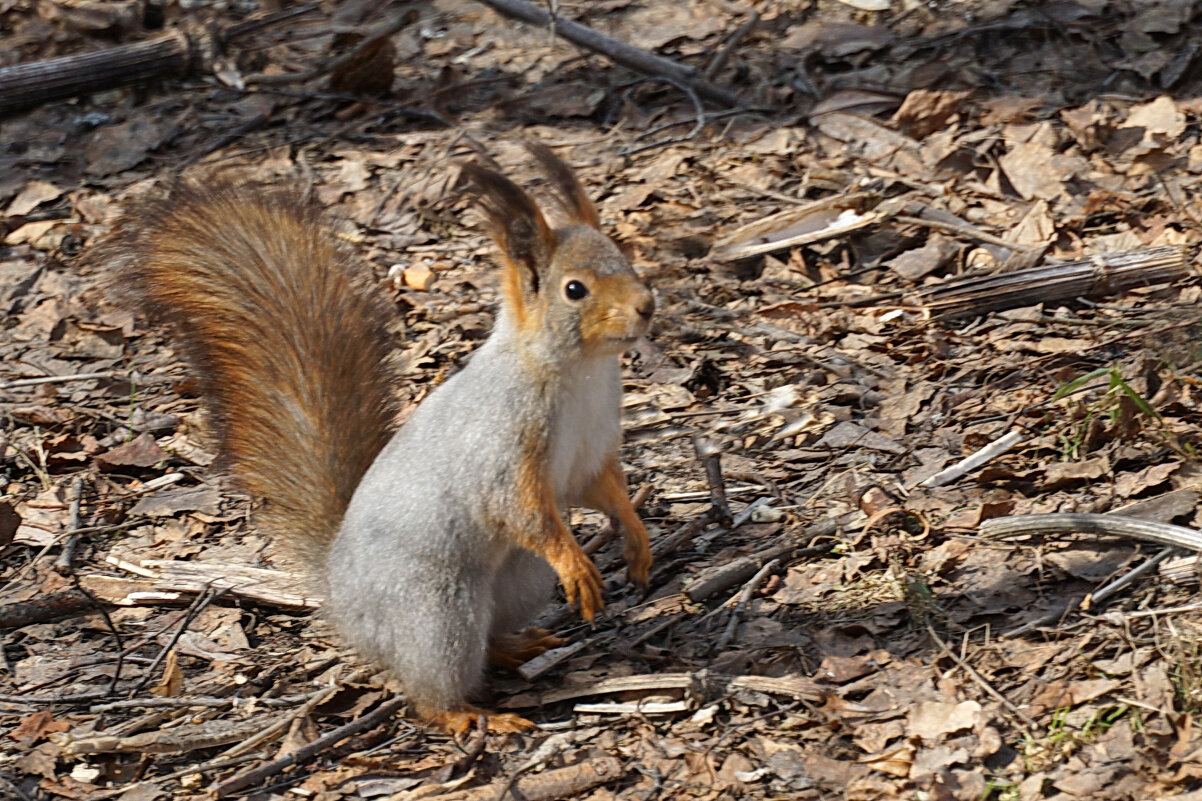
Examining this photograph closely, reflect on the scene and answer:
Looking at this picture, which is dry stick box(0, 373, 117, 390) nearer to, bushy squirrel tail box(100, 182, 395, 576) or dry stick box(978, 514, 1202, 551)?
bushy squirrel tail box(100, 182, 395, 576)

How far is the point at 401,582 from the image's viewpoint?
3.57 metres

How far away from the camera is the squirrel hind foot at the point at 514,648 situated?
393cm

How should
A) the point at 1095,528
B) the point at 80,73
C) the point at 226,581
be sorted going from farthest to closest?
1. the point at 80,73
2. the point at 226,581
3. the point at 1095,528

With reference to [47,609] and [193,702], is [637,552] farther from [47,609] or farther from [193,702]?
[47,609]

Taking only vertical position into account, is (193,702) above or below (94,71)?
below

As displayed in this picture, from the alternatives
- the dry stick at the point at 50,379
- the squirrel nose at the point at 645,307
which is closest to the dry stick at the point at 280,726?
the squirrel nose at the point at 645,307

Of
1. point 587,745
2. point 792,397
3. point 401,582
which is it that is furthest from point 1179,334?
point 401,582

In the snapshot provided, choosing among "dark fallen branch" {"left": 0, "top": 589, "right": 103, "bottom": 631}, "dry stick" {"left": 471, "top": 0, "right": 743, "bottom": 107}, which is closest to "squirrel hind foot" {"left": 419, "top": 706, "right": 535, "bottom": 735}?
"dark fallen branch" {"left": 0, "top": 589, "right": 103, "bottom": 631}

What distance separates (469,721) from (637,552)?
0.64 metres

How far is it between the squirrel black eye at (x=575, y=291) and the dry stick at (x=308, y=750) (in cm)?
127

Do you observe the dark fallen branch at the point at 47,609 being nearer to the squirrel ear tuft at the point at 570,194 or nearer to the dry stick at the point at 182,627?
the dry stick at the point at 182,627

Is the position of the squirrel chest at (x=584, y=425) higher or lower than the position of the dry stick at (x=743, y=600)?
higher

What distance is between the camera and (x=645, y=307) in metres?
3.23

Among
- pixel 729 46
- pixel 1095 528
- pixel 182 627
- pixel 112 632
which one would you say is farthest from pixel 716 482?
pixel 729 46
